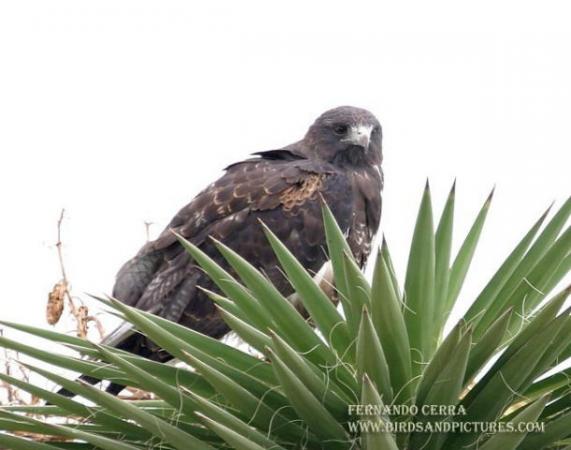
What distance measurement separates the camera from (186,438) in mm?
3088

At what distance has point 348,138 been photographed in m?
7.19

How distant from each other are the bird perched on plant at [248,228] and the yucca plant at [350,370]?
2.85 meters

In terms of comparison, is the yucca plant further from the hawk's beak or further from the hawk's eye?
the hawk's eye

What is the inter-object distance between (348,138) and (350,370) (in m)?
4.03

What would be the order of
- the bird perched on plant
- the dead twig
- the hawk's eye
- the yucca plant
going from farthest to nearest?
the hawk's eye → the bird perched on plant → the dead twig → the yucca plant

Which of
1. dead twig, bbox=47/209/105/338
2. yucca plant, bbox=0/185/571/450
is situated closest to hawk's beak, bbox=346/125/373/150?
dead twig, bbox=47/209/105/338

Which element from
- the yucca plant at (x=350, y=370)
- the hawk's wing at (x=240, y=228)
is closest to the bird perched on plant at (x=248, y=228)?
the hawk's wing at (x=240, y=228)

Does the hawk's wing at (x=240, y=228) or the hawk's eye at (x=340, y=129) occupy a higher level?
the hawk's eye at (x=340, y=129)

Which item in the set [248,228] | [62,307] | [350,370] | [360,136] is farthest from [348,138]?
[350,370]

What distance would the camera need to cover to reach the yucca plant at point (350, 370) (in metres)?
2.87

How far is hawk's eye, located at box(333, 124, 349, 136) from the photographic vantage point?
724 centimetres

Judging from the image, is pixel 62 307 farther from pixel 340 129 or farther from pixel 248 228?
pixel 340 129

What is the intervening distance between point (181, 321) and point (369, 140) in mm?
1692

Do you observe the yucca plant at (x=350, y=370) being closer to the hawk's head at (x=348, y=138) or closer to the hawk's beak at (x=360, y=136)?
the hawk's beak at (x=360, y=136)
